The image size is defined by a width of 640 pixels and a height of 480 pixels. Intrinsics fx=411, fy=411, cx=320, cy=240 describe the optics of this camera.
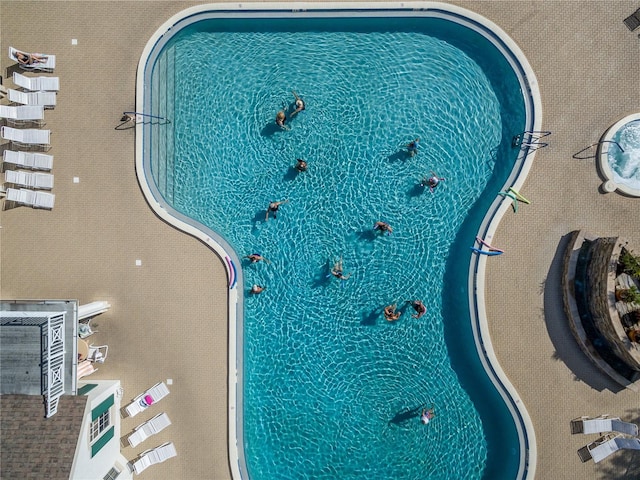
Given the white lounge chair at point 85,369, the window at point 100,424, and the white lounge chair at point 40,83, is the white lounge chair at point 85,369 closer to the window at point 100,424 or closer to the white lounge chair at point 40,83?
the window at point 100,424

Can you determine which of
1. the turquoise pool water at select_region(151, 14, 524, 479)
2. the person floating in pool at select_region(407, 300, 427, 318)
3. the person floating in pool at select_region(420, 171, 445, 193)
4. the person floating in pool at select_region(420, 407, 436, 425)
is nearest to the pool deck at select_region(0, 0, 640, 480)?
the turquoise pool water at select_region(151, 14, 524, 479)

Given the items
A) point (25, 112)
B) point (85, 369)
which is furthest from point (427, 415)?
point (25, 112)

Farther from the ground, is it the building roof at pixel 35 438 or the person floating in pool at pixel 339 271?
the person floating in pool at pixel 339 271

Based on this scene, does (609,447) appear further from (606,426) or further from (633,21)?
(633,21)

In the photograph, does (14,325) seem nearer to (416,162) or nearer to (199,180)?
(199,180)

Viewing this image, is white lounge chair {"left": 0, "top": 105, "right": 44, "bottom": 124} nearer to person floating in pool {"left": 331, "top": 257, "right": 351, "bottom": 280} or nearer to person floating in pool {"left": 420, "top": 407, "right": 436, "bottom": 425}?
person floating in pool {"left": 331, "top": 257, "right": 351, "bottom": 280}

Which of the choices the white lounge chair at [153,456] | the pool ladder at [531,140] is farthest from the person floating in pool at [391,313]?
the white lounge chair at [153,456]

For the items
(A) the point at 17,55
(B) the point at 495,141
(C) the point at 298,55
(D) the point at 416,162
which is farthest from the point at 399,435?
(A) the point at 17,55

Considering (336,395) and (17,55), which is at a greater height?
(17,55)
